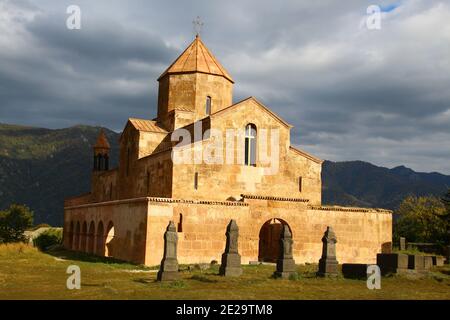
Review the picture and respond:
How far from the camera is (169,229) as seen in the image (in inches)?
600

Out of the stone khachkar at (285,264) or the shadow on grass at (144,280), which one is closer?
the shadow on grass at (144,280)

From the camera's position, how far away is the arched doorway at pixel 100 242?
26.2m

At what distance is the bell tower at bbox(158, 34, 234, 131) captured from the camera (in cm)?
2933

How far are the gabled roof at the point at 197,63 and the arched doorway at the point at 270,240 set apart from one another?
994 cm

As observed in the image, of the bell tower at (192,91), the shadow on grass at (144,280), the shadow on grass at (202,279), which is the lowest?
the shadow on grass at (144,280)

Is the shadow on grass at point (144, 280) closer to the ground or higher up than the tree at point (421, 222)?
closer to the ground

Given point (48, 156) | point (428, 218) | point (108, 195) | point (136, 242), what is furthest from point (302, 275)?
point (48, 156)

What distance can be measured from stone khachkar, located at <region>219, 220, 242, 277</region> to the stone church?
507 centimetres

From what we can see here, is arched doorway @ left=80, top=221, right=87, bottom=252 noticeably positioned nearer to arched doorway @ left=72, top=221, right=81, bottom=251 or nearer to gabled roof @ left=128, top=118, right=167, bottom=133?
arched doorway @ left=72, top=221, right=81, bottom=251

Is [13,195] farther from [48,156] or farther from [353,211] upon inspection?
[353,211]

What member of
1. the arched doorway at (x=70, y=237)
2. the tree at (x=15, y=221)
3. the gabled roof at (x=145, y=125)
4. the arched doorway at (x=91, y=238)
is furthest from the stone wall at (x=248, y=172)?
the tree at (x=15, y=221)

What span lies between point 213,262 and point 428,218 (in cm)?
2680

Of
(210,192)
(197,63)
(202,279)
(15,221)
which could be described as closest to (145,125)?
(197,63)

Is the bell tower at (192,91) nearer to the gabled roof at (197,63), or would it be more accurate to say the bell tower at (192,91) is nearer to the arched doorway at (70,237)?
the gabled roof at (197,63)
